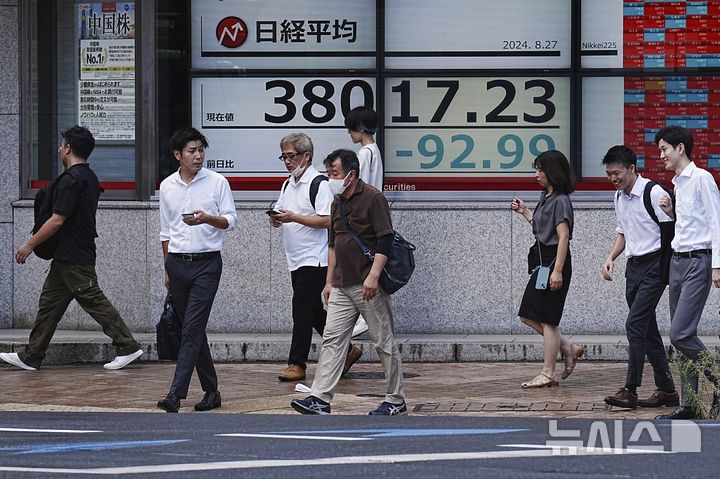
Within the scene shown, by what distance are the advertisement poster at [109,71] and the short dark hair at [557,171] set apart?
461cm

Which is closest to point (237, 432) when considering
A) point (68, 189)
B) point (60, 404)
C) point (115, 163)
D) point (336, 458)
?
point (336, 458)

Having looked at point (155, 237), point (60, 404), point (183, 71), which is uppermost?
point (183, 71)

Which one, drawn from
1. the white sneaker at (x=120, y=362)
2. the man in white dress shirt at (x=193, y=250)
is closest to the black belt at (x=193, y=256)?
the man in white dress shirt at (x=193, y=250)

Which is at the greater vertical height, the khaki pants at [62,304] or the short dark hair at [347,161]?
the short dark hair at [347,161]

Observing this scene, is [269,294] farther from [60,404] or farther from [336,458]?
[336,458]

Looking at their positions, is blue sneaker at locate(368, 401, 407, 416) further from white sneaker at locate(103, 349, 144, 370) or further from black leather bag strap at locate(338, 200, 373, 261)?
white sneaker at locate(103, 349, 144, 370)

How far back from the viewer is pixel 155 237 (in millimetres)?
13609

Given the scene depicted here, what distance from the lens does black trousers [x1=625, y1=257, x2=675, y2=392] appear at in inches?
390

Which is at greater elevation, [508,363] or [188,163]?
[188,163]

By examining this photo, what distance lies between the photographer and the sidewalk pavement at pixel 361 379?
1010 cm

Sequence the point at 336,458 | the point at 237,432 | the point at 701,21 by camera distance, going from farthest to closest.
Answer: the point at 701,21 → the point at 237,432 → the point at 336,458

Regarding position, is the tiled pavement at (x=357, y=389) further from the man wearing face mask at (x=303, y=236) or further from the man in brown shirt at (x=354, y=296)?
the man in brown shirt at (x=354, y=296)

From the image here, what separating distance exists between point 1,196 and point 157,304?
1.87 meters

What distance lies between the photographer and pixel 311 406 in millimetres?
9414
